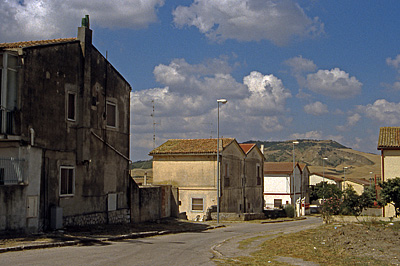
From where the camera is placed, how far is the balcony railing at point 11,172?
1717 centimetres

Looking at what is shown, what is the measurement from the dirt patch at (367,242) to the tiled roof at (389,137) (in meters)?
15.4

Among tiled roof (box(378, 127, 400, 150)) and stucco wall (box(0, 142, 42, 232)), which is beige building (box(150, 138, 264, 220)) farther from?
stucco wall (box(0, 142, 42, 232))

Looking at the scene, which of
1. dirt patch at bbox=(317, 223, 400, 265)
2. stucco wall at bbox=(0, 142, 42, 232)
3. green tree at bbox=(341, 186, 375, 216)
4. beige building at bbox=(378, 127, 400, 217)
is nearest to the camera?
dirt patch at bbox=(317, 223, 400, 265)

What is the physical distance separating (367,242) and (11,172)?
1372 centimetres

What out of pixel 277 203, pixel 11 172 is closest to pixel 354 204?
pixel 11 172

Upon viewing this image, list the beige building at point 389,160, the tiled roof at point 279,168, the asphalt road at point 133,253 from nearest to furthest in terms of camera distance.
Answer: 1. the asphalt road at point 133,253
2. the beige building at point 389,160
3. the tiled roof at point 279,168

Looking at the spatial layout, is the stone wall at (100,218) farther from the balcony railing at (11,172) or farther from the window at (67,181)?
the balcony railing at (11,172)

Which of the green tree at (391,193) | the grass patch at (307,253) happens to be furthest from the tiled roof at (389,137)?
the grass patch at (307,253)

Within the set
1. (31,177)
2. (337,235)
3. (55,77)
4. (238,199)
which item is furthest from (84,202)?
(238,199)

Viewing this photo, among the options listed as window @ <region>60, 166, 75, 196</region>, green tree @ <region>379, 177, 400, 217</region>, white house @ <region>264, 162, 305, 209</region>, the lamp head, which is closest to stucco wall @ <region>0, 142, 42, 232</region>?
window @ <region>60, 166, 75, 196</region>

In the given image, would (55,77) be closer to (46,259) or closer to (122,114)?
(122,114)

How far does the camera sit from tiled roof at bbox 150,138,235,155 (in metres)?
39.4

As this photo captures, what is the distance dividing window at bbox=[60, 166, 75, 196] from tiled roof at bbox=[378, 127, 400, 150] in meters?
25.6

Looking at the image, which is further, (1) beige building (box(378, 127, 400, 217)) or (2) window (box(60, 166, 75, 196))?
(1) beige building (box(378, 127, 400, 217))
